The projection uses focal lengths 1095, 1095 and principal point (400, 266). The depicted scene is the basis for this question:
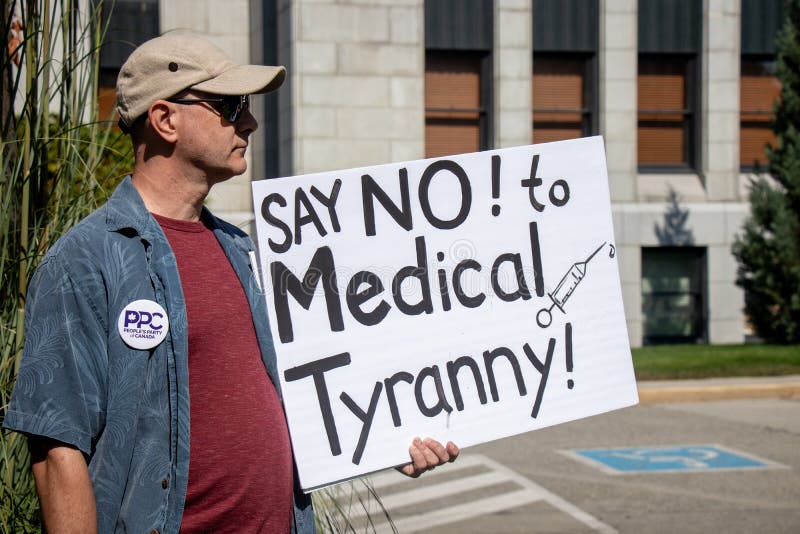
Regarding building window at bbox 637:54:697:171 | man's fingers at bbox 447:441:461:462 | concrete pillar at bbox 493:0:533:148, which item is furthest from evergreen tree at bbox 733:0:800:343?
man's fingers at bbox 447:441:461:462

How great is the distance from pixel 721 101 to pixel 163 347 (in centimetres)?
1901

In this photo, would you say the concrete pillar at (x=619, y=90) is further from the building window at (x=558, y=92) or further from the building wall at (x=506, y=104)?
the building window at (x=558, y=92)

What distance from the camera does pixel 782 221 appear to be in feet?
56.2

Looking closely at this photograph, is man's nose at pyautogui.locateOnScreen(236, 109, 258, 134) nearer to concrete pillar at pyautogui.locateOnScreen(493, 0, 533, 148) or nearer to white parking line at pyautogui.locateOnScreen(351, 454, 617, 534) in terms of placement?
white parking line at pyautogui.locateOnScreen(351, 454, 617, 534)

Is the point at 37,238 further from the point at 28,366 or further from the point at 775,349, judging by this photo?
the point at 775,349

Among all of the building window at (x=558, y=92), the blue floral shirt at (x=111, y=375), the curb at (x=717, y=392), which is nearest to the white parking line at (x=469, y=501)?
the curb at (x=717, y=392)

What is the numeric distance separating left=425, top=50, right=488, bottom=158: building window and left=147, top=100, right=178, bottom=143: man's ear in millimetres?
17347

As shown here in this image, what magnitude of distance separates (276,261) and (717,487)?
20.7 ft

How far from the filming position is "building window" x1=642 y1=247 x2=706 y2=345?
20000 millimetres

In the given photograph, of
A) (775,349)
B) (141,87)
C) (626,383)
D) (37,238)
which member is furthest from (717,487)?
(775,349)

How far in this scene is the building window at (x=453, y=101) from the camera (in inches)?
775

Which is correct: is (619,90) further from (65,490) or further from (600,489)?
(65,490)

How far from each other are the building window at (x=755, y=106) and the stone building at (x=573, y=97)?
0.09ft

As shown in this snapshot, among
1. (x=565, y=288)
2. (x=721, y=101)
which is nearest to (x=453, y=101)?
(x=721, y=101)
